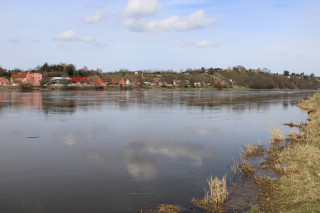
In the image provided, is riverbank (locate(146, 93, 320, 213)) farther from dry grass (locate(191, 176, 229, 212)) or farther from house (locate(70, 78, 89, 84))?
house (locate(70, 78, 89, 84))

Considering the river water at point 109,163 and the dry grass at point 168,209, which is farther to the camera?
the river water at point 109,163

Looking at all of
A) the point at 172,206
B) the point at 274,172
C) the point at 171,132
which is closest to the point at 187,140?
the point at 171,132

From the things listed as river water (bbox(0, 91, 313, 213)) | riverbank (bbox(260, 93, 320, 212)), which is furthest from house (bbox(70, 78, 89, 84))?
riverbank (bbox(260, 93, 320, 212))

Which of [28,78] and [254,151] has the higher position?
[28,78]

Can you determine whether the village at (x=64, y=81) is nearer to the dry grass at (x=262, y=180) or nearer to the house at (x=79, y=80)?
the house at (x=79, y=80)

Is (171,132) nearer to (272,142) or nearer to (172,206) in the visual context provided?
(272,142)

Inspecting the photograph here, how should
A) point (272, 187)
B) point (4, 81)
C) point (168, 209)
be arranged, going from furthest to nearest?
point (4, 81) → point (272, 187) → point (168, 209)

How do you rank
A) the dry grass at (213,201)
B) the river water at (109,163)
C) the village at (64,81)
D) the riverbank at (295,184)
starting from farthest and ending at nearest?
1. the village at (64,81)
2. the river water at (109,163)
3. the dry grass at (213,201)
4. the riverbank at (295,184)

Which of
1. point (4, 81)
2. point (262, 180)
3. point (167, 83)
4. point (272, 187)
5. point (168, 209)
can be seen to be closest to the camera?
point (168, 209)

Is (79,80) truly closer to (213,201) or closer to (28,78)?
(28,78)

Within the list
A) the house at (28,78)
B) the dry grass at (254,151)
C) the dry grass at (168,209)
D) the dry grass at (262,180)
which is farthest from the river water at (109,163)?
the house at (28,78)

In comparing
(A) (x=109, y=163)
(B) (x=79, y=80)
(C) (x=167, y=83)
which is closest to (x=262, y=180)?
(A) (x=109, y=163)

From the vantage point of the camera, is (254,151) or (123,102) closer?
(254,151)

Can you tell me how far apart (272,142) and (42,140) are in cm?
1606
